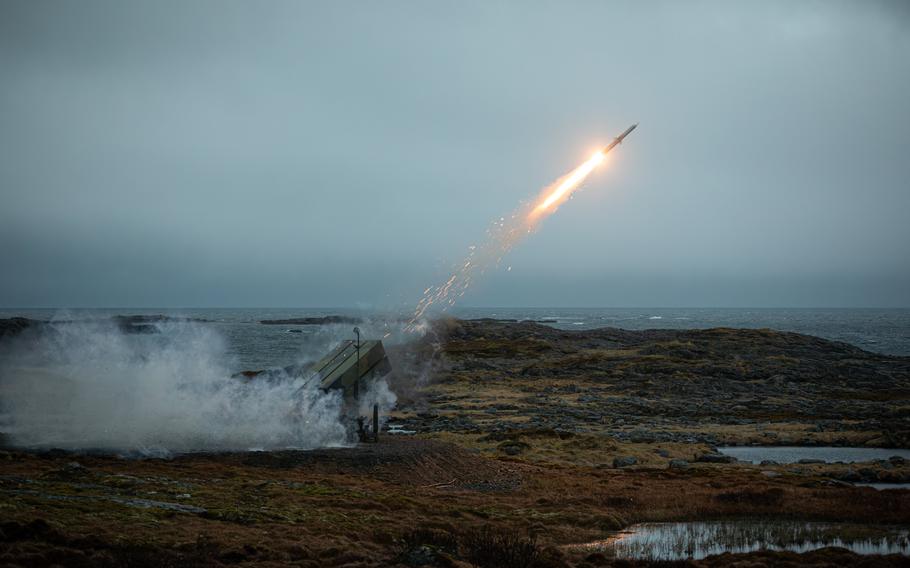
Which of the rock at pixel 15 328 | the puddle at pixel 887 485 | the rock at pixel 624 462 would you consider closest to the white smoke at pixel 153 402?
the rock at pixel 15 328

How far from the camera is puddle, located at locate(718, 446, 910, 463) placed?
30.4 metres

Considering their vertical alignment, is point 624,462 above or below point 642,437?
above

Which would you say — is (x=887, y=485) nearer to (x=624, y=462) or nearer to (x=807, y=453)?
(x=807, y=453)

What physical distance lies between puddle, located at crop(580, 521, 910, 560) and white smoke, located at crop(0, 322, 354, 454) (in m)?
13.2

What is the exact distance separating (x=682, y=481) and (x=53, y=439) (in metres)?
20.8

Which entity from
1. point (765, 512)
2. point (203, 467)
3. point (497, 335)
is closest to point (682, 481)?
point (765, 512)

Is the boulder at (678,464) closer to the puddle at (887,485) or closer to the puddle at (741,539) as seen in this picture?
the puddle at (887,485)

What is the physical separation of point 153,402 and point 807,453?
26675 millimetres

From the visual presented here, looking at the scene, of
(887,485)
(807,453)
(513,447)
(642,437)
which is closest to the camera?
(887,485)

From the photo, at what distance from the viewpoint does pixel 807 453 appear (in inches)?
1257

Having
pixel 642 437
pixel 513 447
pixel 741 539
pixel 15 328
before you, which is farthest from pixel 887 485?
pixel 15 328

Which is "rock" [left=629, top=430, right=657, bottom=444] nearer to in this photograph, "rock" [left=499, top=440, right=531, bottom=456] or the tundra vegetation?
the tundra vegetation

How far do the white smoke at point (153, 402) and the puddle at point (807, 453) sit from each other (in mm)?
17390

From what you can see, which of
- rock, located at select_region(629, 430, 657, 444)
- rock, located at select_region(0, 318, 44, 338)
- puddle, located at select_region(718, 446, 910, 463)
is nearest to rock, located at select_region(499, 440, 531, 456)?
rock, located at select_region(629, 430, 657, 444)
